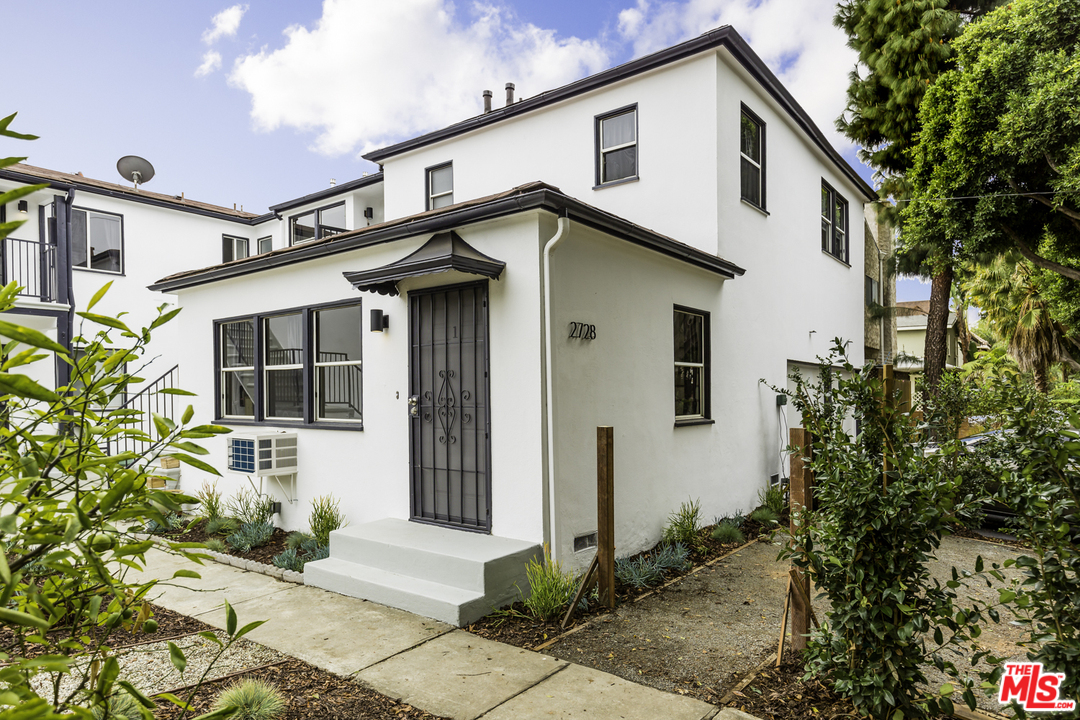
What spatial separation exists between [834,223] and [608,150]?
19.9 feet

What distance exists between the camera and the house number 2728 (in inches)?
227

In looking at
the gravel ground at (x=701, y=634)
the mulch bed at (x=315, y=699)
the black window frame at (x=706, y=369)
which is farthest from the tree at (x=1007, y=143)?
the mulch bed at (x=315, y=699)

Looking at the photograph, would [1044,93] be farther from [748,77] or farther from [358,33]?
[358,33]

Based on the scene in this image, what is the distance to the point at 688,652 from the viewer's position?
14.2 feet

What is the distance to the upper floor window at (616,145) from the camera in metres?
9.07

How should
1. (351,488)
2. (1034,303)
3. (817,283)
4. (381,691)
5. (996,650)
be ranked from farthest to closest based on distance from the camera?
(1034,303) → (817,283) → (351,488) → (996,650) → (381,691)

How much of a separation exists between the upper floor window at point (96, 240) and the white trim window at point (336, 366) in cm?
1082

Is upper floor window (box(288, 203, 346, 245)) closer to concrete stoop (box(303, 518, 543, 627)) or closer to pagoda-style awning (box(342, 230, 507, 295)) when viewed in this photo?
pagoda-style awning (box(342, 230, 507, 295))

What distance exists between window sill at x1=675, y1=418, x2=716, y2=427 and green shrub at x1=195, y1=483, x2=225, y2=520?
610cm

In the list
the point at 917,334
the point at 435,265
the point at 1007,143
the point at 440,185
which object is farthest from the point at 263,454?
the point at 917,334

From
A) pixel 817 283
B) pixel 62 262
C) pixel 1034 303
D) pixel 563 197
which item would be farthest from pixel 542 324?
pixel 1034 303

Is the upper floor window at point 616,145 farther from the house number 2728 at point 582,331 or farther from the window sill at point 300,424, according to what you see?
the window sill at point 300,424

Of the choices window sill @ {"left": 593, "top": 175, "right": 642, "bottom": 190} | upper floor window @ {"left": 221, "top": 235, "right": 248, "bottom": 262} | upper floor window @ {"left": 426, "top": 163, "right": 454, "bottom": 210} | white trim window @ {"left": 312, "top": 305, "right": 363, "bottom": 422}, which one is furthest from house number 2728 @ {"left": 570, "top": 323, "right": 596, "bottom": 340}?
upper floor window @ {"left": 221, "top": 235, "right": 248, "bottom": 262}

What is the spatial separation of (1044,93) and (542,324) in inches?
297
